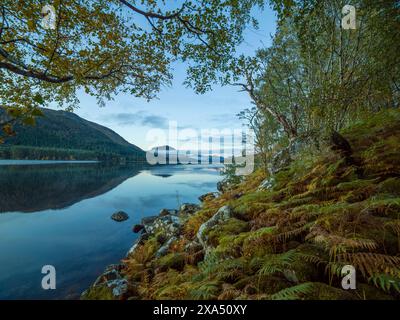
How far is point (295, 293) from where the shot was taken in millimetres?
2332

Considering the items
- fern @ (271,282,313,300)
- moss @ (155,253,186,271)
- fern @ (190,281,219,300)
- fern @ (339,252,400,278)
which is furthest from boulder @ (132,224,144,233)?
fern @ (339,252,400,278)

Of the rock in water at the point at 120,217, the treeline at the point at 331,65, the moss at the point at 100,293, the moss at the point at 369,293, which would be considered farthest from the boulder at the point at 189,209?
the moss at the point at 369,293

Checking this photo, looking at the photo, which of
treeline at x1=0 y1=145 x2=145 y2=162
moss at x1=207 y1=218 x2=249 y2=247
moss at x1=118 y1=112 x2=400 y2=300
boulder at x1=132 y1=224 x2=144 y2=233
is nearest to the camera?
moss at x1=118 y1=112 x2=400 y2=300

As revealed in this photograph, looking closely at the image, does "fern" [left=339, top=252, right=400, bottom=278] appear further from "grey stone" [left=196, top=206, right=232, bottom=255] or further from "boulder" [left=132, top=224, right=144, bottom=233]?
"boulder" [left=132, top=224, right=144, bottom=233]

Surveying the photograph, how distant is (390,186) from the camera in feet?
12.8

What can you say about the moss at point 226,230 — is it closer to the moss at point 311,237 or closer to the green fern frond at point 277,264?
the moss at point 311,237

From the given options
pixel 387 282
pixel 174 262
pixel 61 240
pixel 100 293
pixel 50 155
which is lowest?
pixel 61 240

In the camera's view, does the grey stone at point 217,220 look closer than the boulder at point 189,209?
Yes

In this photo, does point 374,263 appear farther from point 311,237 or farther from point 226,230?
point 226,230

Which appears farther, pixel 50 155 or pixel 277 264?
pixel 50 155

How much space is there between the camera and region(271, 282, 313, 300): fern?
2.25m

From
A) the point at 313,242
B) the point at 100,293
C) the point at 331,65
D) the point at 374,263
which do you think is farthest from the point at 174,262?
the point at 331,65

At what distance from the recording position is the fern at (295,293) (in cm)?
225

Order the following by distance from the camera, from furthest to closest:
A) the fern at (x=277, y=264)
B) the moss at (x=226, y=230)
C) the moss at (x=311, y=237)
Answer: the moss at (x=226, y=230) < the fern at (x=277, y=264) < the moss at (x=311, y=237)
